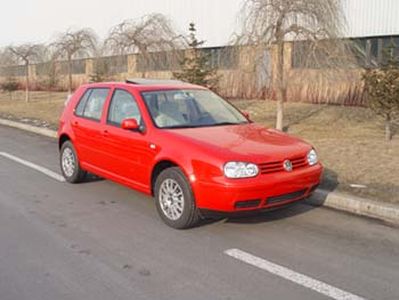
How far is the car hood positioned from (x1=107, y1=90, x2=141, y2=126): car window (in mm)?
751

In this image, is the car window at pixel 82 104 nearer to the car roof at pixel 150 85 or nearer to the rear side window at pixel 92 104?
the rear side window at pixel 92 104

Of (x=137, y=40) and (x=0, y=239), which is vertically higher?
(x=137, y=40)

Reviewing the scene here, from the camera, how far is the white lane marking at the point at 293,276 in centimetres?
374

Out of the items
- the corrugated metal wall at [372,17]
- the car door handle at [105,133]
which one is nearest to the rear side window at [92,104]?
the car door handle at [105,133]

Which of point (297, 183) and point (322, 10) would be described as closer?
point (297, 183)

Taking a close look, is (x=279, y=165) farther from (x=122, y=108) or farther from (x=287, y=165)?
(x=122, y=108)

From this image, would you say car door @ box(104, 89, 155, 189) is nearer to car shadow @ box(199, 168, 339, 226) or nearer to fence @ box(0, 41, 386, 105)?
car shadow @ box(199, 168, 339, 226)

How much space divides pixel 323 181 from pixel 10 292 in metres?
4.61

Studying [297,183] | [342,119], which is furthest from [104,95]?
[342,119]

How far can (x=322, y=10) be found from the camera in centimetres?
1072

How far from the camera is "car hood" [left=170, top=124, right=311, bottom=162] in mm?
5027

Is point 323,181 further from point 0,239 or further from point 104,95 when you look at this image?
point 0,239

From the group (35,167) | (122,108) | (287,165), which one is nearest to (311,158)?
(287,165)

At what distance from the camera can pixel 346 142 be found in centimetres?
988
